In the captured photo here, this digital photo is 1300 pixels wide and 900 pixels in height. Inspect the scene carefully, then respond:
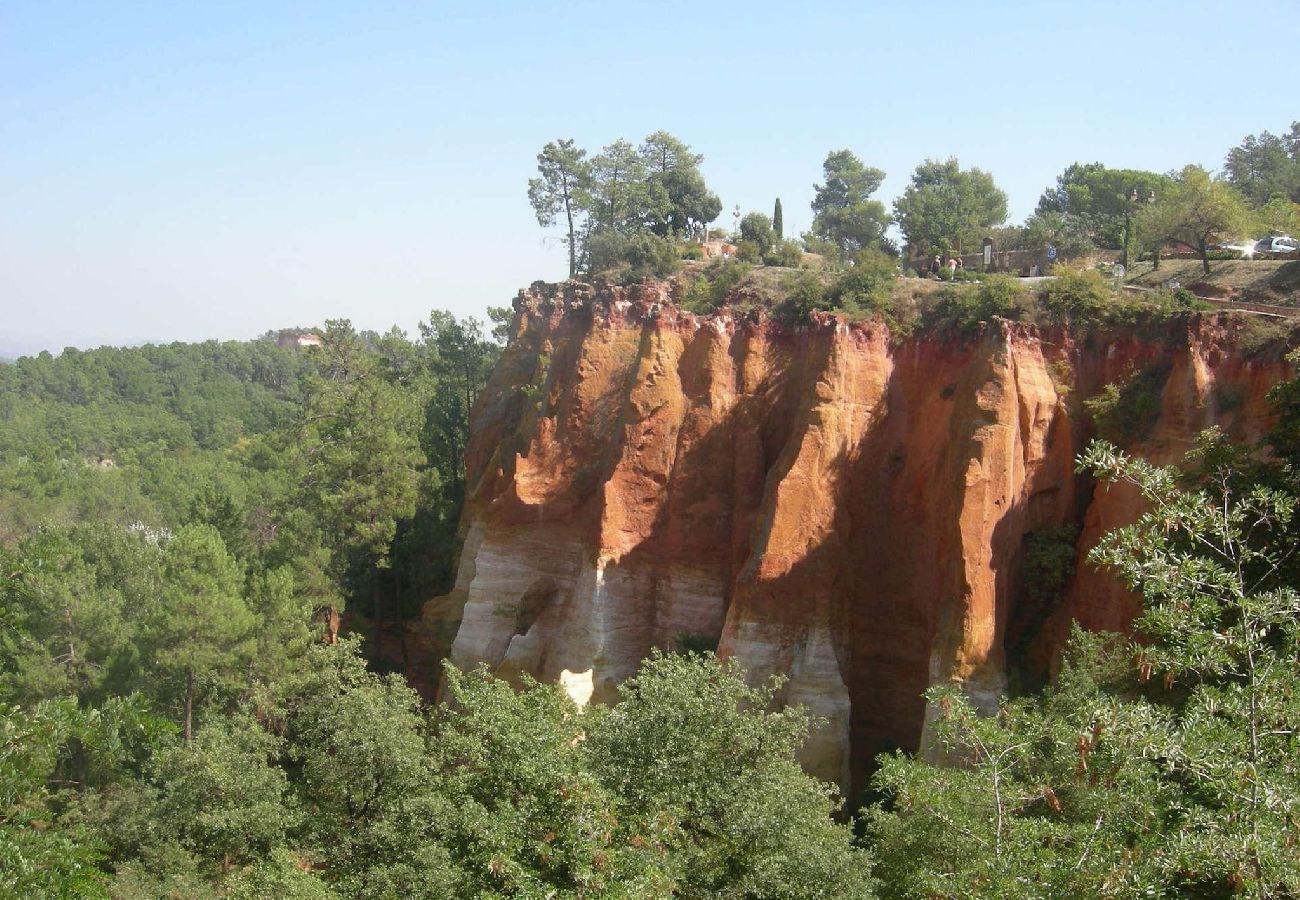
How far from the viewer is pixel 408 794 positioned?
15.8 metres

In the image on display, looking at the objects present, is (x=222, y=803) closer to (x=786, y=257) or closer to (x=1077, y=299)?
(x=1077, y=299)

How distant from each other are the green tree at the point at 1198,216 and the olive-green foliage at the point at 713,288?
418 inches

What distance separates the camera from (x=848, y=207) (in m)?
45.2

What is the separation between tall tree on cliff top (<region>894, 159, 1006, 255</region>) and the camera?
36375 millimetres

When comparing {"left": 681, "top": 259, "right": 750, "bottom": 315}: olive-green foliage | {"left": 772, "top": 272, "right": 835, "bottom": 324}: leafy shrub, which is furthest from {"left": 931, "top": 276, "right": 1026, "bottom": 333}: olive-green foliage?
{"left": 681, "top": 259, "right": 750, "bottom": 315}: olive-green foliage

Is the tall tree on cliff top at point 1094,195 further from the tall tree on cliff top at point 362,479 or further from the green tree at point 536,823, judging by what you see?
the green tree at point 536,823

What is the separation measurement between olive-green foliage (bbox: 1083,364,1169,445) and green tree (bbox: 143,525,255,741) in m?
18.8

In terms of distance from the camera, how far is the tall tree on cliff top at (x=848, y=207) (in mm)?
42156

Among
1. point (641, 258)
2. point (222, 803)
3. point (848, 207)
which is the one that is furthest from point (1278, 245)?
point (222, 803)

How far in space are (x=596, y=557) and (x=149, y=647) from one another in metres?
10.7

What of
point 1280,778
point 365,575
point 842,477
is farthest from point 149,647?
point 1280,778

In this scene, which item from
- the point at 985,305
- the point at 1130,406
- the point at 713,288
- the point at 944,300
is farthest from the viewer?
the point at 713,288

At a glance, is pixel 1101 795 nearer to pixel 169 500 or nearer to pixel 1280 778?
pixel 1280 778

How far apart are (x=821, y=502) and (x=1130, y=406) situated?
588cm
